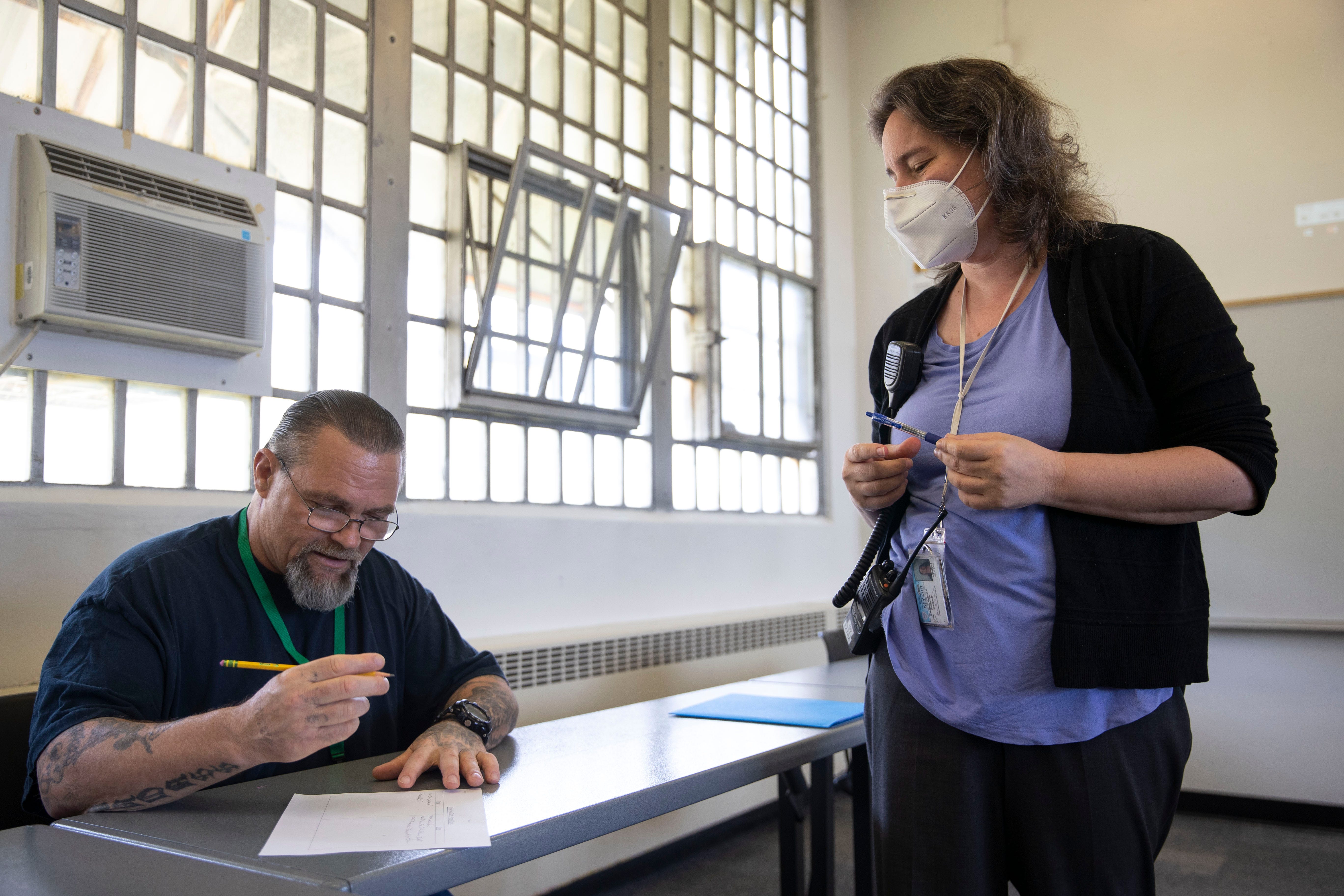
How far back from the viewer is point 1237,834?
368 cm

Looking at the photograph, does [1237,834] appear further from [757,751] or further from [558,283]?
[558,283]

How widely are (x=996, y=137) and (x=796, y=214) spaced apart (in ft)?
12.3

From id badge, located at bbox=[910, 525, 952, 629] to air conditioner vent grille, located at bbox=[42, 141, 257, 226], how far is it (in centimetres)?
197

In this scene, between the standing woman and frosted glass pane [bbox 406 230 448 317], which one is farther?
frosted glass pane [bbox 406 230 448 317]

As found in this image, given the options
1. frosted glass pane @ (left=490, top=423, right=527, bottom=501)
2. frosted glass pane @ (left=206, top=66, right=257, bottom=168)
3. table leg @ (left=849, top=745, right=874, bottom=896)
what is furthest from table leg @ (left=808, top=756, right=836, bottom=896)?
frosted glass pane @ (left=206, top=66, right=257, bottom=168)

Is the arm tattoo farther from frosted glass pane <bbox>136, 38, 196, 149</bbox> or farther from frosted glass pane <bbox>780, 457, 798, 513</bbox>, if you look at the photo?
frosted glass pane <bbox>780, 457, 798, 513</bbox>

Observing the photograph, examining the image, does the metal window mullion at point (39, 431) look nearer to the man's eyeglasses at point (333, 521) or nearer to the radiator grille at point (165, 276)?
the radiator grille at point (165, 276)

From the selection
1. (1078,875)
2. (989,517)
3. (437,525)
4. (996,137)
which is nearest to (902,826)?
(1078,875)

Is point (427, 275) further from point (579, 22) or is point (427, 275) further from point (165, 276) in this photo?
point (579, 22)

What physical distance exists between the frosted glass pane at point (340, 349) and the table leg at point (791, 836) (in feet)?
5.44

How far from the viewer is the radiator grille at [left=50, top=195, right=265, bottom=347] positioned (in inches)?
77.7

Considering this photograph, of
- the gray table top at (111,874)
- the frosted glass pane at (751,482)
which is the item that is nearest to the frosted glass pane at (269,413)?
the gray table top at (111,874)

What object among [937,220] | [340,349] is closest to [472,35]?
[340,349]

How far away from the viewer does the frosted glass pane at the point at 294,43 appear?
2.53 metres
